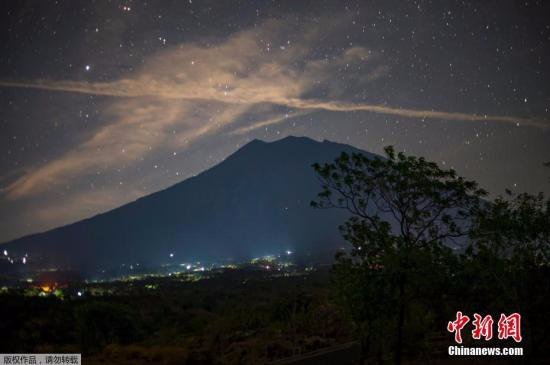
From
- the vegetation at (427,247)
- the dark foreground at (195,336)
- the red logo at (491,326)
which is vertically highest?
the vegetation at (427,247)

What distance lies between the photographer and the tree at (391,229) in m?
9.23

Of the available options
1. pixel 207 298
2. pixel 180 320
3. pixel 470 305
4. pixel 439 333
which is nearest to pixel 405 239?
pixel 470 305

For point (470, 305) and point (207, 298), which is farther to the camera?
point (207, 298)

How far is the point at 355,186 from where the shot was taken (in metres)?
10.7

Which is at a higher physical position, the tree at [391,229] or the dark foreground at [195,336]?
the tree at [391,229]

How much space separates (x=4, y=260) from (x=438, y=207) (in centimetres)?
21929

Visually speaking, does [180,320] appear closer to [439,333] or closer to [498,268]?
[439,333]

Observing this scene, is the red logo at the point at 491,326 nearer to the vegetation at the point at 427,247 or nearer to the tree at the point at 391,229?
the vegetation at the point at 427,247

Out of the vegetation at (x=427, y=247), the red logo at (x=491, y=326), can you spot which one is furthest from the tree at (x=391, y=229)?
the red logo at (x=491, y=326)

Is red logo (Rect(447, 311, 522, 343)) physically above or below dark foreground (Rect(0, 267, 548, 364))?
above

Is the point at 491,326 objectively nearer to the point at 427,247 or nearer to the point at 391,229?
the point at 427,247

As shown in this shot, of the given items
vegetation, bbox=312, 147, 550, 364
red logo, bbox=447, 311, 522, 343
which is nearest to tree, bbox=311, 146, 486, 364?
vegetation, bbox=312, 147, 550, 364

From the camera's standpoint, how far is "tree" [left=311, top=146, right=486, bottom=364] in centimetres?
923

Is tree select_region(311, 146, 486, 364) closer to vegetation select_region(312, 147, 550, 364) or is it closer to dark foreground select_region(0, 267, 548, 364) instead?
vegetation select_region(312, 147, 550, 364)
